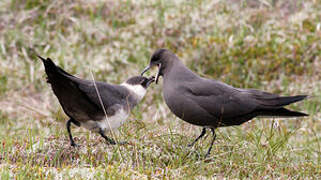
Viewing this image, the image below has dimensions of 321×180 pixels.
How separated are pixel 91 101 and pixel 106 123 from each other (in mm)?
324

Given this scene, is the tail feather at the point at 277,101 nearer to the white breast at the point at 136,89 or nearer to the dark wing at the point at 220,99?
the dark wing at the point at 220,99

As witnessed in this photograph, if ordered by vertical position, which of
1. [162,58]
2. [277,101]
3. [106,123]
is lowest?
[106,123]

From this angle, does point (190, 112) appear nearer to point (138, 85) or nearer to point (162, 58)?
point (162, 58)

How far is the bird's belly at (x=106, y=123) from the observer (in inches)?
185

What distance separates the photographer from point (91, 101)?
177 inches

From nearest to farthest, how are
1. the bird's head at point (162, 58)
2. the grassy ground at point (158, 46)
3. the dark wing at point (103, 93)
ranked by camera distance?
the dark wing at point (103, 93) < the bird's head at point (162, 58) < the grassy ground at point (158, 46)

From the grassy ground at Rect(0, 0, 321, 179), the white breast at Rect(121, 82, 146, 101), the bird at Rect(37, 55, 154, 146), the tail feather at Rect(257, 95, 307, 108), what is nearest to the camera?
the bird at Rect(37, 55, 154, 146)

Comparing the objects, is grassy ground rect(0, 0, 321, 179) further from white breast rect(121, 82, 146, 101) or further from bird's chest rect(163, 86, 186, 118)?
bird's chest rect(163, 86, 186, 118)

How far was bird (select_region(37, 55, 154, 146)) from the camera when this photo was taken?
418 centimetres

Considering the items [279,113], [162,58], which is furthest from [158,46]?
[279,113]

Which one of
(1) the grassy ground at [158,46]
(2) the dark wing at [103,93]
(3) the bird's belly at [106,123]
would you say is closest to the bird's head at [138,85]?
(2) the dark wing at [103,93]

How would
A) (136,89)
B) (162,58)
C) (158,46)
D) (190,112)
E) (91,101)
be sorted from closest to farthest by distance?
(91,101) < (190,112) < (162,58) < (136,89) < (158,46)

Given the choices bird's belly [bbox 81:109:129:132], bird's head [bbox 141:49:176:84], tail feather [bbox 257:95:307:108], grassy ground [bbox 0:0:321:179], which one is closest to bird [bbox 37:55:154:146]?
bird's belly [bbox 81:109:129:132]

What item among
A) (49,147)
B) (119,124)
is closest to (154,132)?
(119,124)
